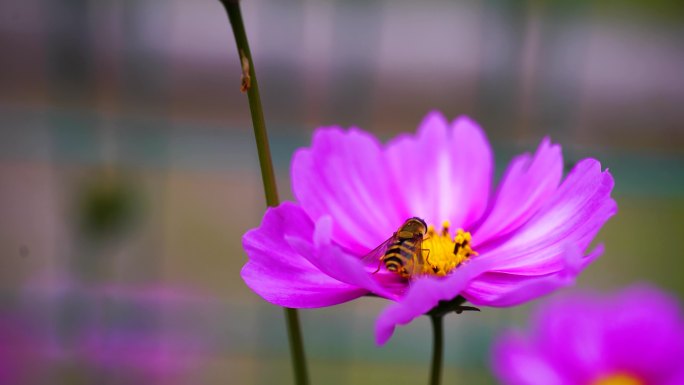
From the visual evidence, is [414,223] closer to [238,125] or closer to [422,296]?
[422,296]

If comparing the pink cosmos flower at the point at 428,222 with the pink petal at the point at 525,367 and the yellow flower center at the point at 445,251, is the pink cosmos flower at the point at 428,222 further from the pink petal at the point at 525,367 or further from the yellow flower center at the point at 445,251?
the pink petal at the point at 525,367

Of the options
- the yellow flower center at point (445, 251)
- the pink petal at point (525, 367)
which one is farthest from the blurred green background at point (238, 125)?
the yellow flower center at point (445, 251)

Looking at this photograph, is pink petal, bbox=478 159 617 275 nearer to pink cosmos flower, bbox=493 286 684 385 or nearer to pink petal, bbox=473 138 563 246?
pink petal, bbox=473 138 563 246

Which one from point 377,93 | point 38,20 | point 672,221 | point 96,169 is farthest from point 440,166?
point 672,221

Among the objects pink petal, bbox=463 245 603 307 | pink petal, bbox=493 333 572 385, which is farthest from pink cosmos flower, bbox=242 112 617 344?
pink petal, bbox=493 333 572 385

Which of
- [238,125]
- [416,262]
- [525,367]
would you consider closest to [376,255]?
[416,262]

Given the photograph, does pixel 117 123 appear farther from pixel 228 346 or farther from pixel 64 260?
pixel 228 346
